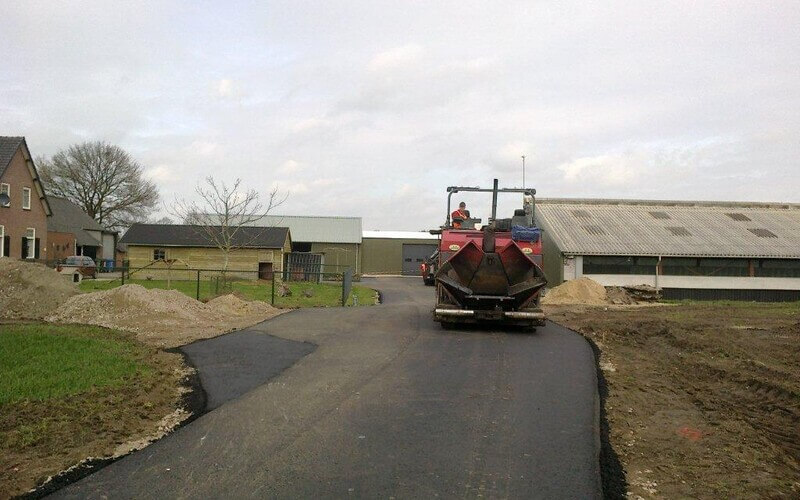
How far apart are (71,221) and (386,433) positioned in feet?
191

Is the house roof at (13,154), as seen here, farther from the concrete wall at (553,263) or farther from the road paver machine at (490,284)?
the road paver machine at (490,284)

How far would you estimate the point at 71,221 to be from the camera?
5694cm

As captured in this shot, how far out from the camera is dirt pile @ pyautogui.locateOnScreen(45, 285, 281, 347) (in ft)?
49.2

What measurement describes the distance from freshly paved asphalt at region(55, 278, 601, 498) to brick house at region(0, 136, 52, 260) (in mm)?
34448

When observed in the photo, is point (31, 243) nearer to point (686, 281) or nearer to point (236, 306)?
point (236, 306)

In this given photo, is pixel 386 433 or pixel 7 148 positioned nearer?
pixel 386 433

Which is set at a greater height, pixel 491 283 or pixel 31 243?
pixel 31 243

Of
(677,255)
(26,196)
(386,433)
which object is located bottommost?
(386,433)

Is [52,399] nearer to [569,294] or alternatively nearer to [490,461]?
[490,461]

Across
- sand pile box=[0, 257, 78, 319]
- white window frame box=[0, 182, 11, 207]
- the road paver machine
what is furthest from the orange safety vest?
white window frame box=[0, 182, 11, 207]

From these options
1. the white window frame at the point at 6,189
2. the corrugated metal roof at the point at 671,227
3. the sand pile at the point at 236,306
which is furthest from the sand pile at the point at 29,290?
the corrugated metal roof at the point at 671,227

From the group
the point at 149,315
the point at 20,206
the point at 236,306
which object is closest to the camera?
the point at 149,315

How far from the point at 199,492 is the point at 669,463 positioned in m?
4.28

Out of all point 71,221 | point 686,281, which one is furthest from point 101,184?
point 686,281
